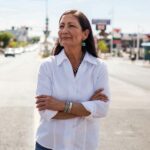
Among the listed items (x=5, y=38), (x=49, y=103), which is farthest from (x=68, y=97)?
(x=5, y=38)

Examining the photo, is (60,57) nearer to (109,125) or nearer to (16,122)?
(109,125)

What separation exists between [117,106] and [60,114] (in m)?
10.2

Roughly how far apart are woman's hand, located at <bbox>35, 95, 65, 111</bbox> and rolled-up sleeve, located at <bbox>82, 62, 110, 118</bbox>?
0.18 m

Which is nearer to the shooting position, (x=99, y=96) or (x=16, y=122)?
(x=99, y=96)

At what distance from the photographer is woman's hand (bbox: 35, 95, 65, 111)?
3.43 meters

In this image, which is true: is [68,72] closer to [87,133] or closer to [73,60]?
[73,60]

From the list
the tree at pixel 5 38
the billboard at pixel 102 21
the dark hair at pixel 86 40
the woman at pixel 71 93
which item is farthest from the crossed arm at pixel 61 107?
the tree at pixel 5 38

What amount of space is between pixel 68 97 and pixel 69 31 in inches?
18.6

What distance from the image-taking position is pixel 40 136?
3.43 meters

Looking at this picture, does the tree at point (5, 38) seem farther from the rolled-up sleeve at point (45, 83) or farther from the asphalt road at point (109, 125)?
the rolled-up sleeve at point (45, 83)

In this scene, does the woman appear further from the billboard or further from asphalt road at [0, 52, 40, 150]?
the billboard

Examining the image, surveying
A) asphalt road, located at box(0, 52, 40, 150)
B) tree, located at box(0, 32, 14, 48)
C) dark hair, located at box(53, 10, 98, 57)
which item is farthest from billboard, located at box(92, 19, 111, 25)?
dark hair, located at box(53, 10, 98, 57)

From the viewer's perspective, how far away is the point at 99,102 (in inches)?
140

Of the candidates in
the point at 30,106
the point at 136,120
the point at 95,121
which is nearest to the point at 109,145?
the point at 136,120
